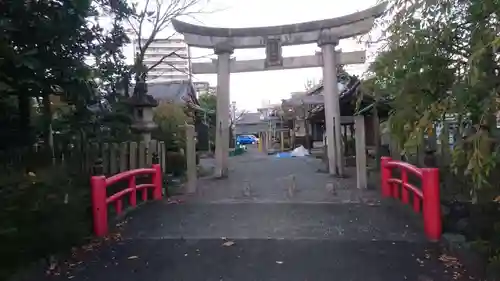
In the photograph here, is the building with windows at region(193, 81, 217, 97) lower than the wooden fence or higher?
higher

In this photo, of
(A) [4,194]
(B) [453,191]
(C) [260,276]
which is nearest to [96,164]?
(A) [4,194]

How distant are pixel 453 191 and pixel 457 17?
3657 mm

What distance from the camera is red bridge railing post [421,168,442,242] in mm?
5882

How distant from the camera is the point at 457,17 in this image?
153 inches

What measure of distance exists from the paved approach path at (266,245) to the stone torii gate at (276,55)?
18.5ft

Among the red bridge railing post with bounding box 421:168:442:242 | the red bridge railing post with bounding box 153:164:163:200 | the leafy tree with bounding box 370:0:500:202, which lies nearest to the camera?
the leafy tree with bounding box 370:0:500:202

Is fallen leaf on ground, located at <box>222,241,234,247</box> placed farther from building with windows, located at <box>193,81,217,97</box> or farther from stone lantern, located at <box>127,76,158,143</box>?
building with windows, located at <box>193,81,217,97</box>

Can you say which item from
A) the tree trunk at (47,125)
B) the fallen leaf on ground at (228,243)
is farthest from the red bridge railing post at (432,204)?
the tree trunk at (47,125)

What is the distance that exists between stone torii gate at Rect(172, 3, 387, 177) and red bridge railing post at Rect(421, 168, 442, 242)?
8077 mm

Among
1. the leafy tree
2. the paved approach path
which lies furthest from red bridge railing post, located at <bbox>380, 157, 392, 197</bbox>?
the leafy tree

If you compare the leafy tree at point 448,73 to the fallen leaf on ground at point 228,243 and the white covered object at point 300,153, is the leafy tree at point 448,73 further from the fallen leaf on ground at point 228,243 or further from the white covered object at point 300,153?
the white covered object at point 300,153

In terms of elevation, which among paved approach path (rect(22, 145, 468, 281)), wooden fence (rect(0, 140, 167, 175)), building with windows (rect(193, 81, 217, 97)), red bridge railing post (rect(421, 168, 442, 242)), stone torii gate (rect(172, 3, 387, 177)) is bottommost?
paved approach path (rect(22, 145, 468, 281))

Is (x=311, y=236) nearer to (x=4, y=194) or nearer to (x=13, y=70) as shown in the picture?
(x=4, y=194)

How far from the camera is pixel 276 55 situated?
583 inches
